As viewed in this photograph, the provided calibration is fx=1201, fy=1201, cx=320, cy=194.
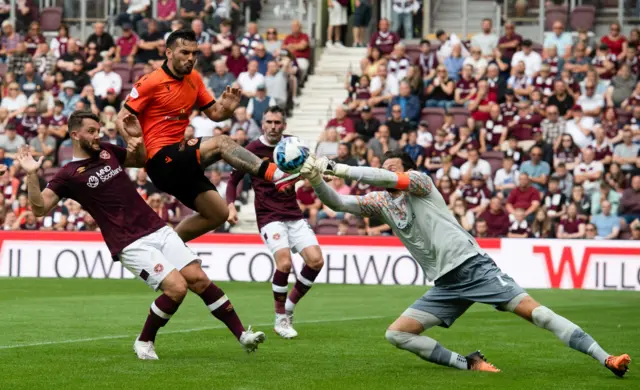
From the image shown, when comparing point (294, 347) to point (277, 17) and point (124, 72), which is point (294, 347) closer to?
point (124, 72)

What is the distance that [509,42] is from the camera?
1046 inches

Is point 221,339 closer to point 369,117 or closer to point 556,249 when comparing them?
point 556,249

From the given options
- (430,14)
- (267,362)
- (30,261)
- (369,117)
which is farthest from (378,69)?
(267,362)

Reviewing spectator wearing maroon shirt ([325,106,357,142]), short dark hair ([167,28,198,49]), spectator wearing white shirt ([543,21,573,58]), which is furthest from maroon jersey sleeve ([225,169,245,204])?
spectator wearing white shirt ([543,21,573,58])

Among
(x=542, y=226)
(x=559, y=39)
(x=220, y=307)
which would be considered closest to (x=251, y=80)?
(x=559, y=39)

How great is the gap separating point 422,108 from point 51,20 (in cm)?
1113

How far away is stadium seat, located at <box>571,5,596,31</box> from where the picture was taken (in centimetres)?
2786

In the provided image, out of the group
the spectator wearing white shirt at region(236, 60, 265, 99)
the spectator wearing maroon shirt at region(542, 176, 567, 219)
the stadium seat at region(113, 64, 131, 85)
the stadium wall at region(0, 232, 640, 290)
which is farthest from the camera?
the stadium seat at region(113, 64, 131, 85)

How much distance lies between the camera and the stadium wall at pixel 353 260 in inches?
858

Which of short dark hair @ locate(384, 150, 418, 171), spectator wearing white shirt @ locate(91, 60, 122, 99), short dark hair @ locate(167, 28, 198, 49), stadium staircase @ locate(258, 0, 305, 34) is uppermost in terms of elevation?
short dark hair @ locate(167, 28, 198, 49)

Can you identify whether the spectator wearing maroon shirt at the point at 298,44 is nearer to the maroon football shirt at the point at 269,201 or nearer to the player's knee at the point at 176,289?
the maroon football shirt at the point at 269,201

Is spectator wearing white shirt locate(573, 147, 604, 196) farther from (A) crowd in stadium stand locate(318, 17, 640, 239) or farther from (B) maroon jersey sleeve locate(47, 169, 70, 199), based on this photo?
Answer: (B) maroon jersey sleeve locate(47, 169, 70, 199)

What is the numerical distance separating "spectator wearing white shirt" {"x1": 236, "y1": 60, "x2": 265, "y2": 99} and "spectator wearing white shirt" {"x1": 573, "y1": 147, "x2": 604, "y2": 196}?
762cm

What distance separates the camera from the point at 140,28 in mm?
30453
